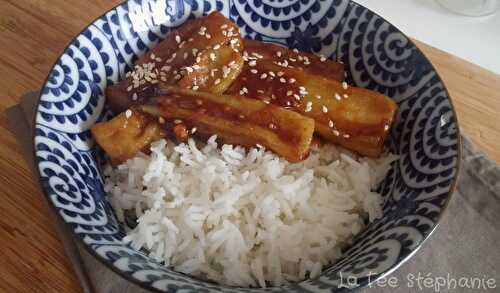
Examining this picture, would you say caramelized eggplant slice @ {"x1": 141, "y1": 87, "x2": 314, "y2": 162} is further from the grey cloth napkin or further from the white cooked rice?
the grey cloth napkin

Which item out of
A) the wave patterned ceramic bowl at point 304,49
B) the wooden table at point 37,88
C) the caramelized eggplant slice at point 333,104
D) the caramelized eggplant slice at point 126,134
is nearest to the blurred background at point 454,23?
the wooden table at point 37,88

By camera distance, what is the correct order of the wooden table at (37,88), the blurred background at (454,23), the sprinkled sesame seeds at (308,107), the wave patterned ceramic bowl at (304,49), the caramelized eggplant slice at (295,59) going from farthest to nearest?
the blurred background at (454,23) < the caramelized eggplant slice at (295,59) < the sprinkled sesame seeds at (308,107) < the wooden table at (37,88) < the wave patterned ceramic bowl at (304,49)

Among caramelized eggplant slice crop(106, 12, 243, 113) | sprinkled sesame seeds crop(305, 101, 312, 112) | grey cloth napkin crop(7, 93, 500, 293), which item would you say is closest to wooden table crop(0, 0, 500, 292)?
grey cloth napkin crop(7, 93, 500, 293)

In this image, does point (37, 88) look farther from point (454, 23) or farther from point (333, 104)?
point (454, 23)

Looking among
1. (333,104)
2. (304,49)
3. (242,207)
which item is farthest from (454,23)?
(242,207)

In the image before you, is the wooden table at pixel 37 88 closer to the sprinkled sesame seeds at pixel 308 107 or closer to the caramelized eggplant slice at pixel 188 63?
the caramelized eggplant slice at pixel 188 63

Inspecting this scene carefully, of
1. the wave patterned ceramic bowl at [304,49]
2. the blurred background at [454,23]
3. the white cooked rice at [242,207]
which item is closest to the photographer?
the wave patterned ceramic bowl at [304,49]
